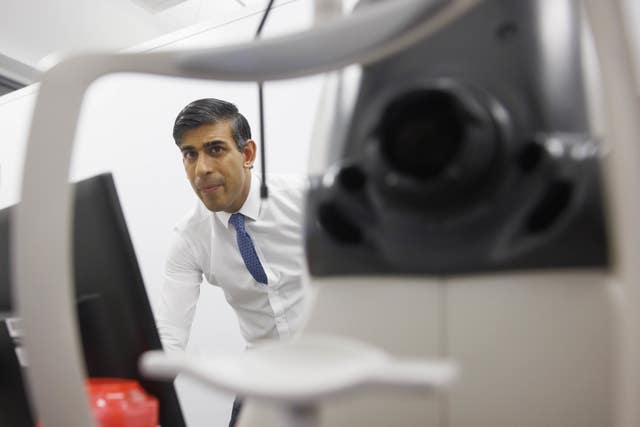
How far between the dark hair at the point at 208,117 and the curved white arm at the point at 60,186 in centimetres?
103

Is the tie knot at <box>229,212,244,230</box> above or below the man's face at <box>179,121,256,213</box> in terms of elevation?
below

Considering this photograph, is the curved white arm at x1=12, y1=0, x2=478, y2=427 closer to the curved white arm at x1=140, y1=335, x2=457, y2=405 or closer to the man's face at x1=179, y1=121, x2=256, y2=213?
the curved white arm at x1=140, y1=335, x2=457, y2=405

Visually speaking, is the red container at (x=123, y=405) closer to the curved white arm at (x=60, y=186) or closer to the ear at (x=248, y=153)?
the curved white arm at (x=60, y=186)

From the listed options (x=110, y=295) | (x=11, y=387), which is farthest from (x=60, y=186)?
(x=11, y=387)

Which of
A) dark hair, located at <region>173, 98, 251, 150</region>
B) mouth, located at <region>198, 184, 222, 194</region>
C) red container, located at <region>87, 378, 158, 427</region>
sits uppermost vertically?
dark hair, located at <region>173, 98, 251, 150</region>

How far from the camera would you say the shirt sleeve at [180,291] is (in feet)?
4.70

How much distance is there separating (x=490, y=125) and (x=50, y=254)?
309 mm

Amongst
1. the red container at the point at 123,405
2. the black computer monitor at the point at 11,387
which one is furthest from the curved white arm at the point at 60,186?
the black computer monitor at the point at 11,387

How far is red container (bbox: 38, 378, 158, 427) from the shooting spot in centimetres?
45

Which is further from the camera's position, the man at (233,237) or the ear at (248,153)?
the ear at (248,153)

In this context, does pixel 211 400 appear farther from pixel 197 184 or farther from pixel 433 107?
pixel 433 107

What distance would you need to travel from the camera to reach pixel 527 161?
0.32 m

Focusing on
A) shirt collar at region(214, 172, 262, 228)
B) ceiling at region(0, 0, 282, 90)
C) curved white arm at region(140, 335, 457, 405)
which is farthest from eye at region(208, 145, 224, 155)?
ceiling at region(0, 0, 282, 90)

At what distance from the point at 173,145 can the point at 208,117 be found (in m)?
0.73
